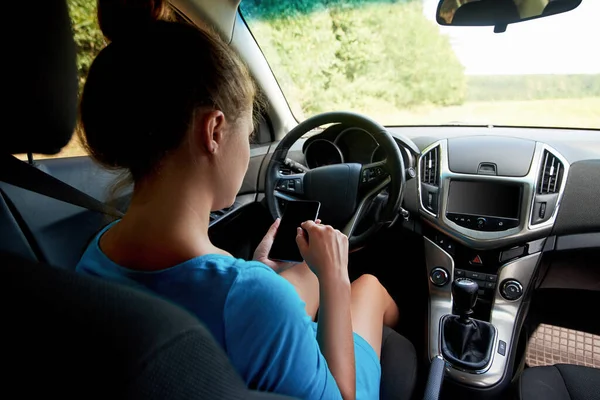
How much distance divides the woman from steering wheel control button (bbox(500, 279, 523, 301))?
4.40ft

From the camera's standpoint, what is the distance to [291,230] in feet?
5.21

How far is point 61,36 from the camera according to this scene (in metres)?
1.00

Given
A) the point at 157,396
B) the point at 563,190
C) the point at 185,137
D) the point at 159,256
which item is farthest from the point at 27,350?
the point at 563,190

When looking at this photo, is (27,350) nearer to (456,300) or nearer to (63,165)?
(63,165)

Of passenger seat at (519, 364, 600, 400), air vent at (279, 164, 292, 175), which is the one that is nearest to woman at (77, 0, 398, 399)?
passenger seat at (519, 364, 600, 400)

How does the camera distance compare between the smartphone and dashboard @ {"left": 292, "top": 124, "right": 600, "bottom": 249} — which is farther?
dashboard @ {"left": 292, "top": 124, "right": 600, "bottom": 249}

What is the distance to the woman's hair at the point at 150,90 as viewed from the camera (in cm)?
96

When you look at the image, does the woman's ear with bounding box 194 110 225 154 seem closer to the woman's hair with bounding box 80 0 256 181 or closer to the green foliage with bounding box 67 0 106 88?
the woman's hair with bounding box 80 0 256 181

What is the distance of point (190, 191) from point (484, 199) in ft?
5.39

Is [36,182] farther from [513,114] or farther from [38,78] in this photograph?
[513,114]

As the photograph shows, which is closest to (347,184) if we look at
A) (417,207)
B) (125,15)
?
(417,207)

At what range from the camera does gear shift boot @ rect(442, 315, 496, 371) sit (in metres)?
Result: 2.00

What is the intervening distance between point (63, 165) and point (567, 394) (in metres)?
2.14

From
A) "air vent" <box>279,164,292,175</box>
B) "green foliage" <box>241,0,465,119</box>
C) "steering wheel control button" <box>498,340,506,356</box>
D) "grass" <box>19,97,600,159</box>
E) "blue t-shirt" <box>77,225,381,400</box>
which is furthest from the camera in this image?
"green foliage" <box>241,0,465,119</box>
